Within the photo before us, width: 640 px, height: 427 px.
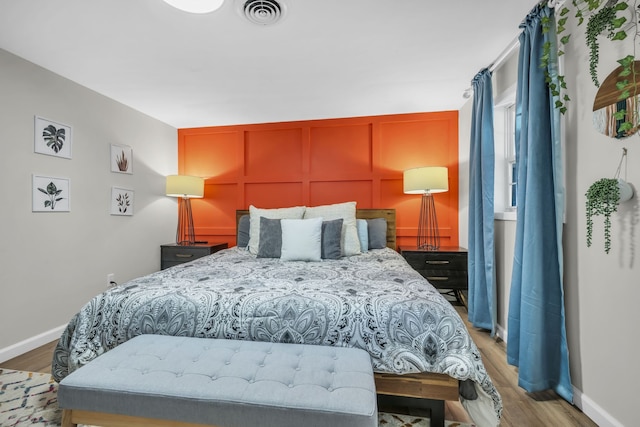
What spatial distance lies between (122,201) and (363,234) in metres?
2.62

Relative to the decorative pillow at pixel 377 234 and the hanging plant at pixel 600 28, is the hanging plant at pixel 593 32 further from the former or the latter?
the decorative pillow at pixel 377 234

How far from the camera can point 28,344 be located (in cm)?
229

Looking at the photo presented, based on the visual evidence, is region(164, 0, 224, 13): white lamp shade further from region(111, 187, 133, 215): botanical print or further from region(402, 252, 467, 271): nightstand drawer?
region(402, 252, 467, 271): nightstand drawer

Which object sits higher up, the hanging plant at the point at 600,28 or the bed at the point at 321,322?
the hanging plant at the point at 600,28

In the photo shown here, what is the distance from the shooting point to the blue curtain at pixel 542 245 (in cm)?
163

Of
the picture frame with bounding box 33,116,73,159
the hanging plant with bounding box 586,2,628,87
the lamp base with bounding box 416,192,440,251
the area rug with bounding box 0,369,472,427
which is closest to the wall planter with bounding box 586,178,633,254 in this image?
the hanging plant with bounding box 586,2,628,87

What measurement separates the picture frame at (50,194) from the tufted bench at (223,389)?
1.89 metres

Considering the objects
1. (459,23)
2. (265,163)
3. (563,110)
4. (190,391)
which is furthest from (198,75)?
(563,110)

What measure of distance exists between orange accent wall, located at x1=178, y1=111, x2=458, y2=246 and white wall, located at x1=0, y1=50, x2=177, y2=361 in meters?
0.74

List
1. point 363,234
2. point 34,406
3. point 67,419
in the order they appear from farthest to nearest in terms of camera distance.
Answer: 1. point 363,234
2. point 34,406
3. point 67,419

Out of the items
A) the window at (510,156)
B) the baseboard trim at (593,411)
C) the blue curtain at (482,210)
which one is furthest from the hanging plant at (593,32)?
the baseboard trim at (593,411)

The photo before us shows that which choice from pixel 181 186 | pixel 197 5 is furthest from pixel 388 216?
pixel 197 5

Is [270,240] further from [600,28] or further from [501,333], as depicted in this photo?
[600,28]

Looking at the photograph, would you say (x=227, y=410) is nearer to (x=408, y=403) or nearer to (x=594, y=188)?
(x=408, y=403)
